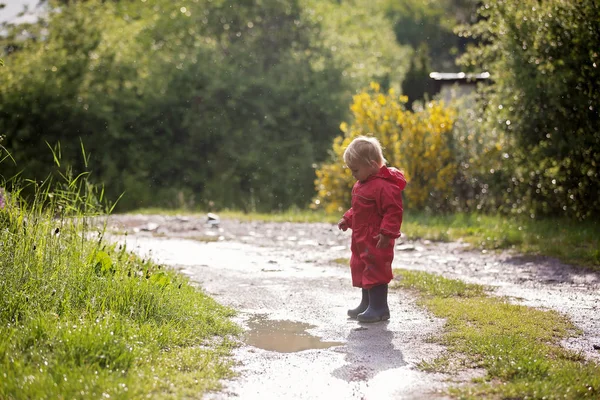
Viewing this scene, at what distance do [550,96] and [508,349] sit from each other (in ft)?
22.8

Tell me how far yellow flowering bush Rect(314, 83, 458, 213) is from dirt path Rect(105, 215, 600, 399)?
2.21m

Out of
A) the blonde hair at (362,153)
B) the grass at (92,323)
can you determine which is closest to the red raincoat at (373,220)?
the blonde hair at (362,153)

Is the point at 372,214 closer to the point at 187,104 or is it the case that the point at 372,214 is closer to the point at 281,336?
the point at 281,336

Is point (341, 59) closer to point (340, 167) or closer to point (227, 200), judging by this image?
point (227, 200)

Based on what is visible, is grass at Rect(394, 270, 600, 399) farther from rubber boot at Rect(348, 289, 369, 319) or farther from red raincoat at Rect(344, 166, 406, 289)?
red raincoat at Rect(344, 166, 406, 289)

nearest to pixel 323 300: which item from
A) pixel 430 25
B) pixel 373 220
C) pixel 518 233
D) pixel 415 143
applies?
pixel 373 220

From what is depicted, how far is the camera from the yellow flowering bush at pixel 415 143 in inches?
577

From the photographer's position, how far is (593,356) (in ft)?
18.2

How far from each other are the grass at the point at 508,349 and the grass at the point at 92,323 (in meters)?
1.66

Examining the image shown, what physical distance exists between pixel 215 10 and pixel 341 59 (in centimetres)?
397

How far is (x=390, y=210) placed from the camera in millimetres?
6406

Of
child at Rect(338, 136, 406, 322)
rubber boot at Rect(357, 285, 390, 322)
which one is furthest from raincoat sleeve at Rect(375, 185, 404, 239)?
rubber boot at Rect(357, 285, 390, 322)

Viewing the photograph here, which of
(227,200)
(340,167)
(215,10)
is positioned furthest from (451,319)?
(215,10)

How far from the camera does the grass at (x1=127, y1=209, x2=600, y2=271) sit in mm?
10406
